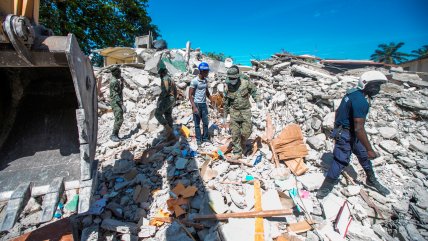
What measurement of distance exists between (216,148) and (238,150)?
0.62 m

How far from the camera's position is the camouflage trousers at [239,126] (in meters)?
3.68

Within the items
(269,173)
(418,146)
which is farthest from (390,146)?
(269,173)

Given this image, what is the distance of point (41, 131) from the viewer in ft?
6.93

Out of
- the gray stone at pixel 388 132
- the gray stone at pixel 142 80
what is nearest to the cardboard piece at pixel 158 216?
the gray stone at pixel 388 132

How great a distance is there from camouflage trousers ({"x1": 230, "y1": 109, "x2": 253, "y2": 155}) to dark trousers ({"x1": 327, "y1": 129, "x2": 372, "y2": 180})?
141cm

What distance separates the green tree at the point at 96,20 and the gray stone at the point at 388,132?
1281cm

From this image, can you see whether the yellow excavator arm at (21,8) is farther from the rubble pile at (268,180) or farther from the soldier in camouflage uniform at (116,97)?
the soldier in camouflage uniform at (116,97)

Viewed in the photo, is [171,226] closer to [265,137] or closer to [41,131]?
[41,131]

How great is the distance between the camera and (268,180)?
3.30m

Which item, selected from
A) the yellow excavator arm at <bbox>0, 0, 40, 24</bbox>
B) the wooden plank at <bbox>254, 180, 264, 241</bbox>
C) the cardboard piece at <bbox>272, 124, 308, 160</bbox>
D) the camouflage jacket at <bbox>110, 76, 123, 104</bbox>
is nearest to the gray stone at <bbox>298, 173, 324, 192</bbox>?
the cardboard piece at <bbox>272, 124, 308, 160</bbox>

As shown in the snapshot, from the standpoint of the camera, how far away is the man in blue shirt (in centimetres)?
257

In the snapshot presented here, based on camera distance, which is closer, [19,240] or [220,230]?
[19,240]

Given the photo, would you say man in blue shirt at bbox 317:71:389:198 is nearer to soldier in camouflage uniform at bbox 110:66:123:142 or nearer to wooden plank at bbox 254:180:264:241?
wooden plank at bbox 254:180:264:241

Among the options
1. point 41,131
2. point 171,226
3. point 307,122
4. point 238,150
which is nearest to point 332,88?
point 307,122
